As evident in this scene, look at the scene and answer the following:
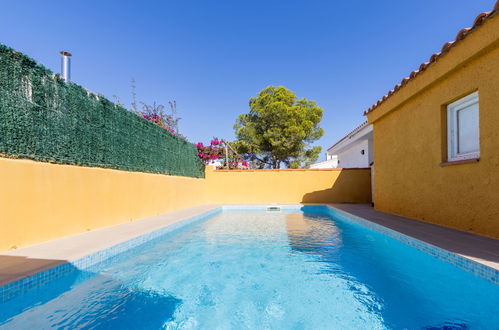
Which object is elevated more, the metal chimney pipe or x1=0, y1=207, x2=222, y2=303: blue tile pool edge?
the metal chimney pipe

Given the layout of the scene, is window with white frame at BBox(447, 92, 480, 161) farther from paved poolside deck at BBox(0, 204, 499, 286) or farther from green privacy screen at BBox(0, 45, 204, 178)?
green privacy screen at BBox(0, 45, 204, 178)

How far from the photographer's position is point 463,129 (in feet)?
16.8

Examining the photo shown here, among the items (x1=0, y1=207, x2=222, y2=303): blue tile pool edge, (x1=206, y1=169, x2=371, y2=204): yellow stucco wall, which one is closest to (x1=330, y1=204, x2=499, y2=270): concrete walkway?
(x1=0, y1=207, x2=222, y2=303): blue tile pool edge

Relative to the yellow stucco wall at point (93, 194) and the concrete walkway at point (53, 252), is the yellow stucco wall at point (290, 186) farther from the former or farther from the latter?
the concrete walkway at point (53, 252)

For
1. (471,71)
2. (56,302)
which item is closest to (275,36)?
(471,71)

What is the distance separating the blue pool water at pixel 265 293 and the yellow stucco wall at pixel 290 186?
8477mm

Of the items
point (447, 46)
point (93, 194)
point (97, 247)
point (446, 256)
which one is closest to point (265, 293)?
point (446, 256)

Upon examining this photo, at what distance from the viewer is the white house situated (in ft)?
40.4

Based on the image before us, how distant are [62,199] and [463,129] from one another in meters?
8.52

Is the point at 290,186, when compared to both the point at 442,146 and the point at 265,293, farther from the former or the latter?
the point at 265,293

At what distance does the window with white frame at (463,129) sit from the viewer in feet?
15.6

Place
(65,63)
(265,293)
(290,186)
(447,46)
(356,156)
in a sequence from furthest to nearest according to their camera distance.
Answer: (356,156)
(290,186)
(65,63)
(447,46)
(265,293)

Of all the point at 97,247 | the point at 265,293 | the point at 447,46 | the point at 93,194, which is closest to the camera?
the point at 265,293

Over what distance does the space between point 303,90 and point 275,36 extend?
7.17 metres
